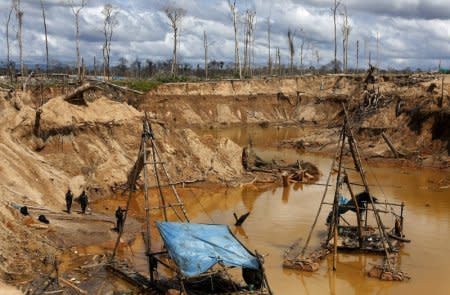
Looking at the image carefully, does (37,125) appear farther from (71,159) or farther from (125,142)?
(125,142)

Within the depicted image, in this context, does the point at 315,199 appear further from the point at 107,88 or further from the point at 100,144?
the point at 107,88

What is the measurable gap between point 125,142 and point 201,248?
16081 mm

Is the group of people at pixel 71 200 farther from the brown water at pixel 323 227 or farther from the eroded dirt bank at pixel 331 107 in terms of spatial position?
the eroded dirt bank at pixel 331 107

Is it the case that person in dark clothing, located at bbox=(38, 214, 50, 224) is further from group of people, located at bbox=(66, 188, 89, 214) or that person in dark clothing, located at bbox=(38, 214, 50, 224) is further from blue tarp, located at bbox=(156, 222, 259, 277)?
blue tarp, located at bbox=(156, 222, 259, 277)

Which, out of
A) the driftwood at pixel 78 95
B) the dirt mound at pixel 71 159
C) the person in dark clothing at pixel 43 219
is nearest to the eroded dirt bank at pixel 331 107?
the dirt mound at pixel 71 159

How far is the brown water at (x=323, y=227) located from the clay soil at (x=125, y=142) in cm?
214

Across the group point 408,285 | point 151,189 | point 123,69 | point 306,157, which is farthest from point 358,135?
point 123,69

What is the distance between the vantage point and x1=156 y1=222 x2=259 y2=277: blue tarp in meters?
13.1

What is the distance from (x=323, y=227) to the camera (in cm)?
2148

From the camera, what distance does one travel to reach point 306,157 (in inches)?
1554

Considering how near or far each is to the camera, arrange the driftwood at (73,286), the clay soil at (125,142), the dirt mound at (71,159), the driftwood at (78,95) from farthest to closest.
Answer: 1. the driftwood at (78,95)
2. the dirt mound at (71,159)
3. the clay soil at (125,142)
4. the driftwood at (73,286)

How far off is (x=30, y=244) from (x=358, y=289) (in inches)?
379

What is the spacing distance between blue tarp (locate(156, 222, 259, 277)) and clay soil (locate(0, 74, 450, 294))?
216 cm

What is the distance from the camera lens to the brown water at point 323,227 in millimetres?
15852
